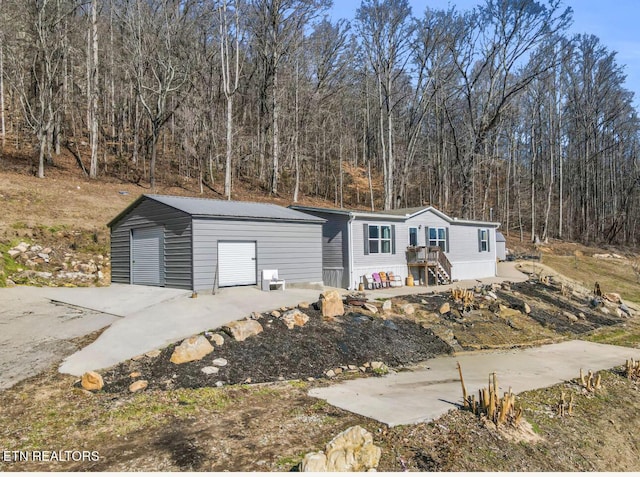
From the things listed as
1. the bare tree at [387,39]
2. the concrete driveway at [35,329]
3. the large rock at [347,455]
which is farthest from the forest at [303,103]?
the large rock at [347,455]

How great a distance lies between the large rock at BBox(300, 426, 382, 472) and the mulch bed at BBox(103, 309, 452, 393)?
129 inches

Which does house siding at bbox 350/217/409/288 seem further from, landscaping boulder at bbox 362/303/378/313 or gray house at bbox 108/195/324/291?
landscaping boulder at bbox 362/303/378/313

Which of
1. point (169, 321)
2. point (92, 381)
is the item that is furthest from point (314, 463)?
point (169, 321)

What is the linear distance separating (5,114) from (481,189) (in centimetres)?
3716

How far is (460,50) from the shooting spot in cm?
2762

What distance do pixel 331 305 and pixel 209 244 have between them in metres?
4.40

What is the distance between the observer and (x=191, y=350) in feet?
25.9

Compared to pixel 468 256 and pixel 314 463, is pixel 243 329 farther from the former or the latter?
pixel 468 256

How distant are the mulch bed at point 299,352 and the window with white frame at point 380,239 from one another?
5958mm

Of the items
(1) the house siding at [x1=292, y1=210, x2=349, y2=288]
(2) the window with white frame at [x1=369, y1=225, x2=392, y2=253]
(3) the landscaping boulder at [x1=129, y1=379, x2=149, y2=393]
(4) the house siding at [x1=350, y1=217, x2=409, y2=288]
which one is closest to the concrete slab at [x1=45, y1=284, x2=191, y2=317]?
(3) the landscaping boulder at [x1=129, y1=379, x2=149, y2=393]

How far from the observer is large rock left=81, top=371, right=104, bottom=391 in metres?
6.59

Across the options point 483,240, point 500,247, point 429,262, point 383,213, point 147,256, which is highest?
point 383,213

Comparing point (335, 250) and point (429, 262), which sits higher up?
point (335, 250)

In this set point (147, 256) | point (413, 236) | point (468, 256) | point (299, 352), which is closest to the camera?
point (299, 352)
